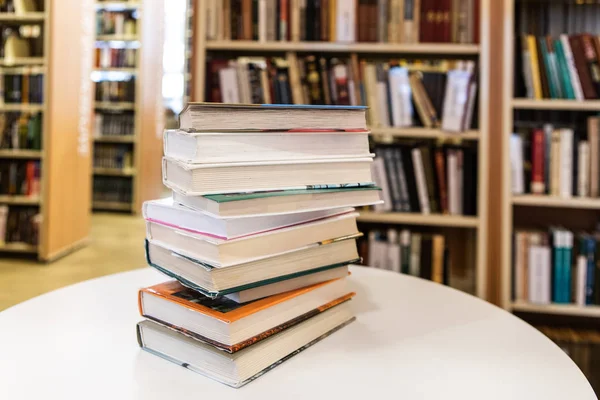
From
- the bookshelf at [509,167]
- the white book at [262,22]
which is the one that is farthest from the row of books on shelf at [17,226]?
the bookshelf at [509,167]

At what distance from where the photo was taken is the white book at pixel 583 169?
202 centimetres

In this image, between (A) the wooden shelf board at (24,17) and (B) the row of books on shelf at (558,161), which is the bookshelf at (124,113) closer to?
(A) the wooden shelf board at (24,17)

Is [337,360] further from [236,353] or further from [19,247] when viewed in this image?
[19,247]

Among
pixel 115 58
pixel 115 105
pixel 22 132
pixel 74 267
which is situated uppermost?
pixel 115 58

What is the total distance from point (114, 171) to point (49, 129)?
220cm

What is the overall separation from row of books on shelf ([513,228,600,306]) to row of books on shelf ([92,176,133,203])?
443 cm

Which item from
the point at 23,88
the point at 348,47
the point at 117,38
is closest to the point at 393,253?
the point at 348,47

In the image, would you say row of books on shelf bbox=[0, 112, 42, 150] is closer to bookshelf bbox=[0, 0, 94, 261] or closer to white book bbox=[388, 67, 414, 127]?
bookshelf bbox=[0, 0, 94, 261]

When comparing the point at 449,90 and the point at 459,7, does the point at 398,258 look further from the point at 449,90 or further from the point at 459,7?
the point at 459,7

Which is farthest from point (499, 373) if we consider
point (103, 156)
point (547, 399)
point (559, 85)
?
point (103, 156)

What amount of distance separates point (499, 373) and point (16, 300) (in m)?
2.72

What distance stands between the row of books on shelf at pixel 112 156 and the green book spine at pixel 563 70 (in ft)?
14.8

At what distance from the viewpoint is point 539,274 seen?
206cm

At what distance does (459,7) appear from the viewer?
82.4 inches
